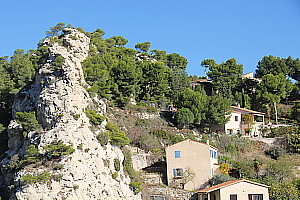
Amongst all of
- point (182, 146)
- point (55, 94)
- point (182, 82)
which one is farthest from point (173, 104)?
point (55, 94)

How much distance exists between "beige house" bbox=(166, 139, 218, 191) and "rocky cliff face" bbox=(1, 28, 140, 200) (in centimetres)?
534

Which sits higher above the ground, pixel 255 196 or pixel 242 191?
pixel 242 191

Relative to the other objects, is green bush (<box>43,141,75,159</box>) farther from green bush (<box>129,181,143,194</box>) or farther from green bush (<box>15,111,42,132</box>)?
green bush (<box>129,181,143,194</box>)

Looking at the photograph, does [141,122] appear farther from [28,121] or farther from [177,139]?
[28,121]

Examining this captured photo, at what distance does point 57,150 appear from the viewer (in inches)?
1470

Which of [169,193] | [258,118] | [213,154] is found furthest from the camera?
[258,118]

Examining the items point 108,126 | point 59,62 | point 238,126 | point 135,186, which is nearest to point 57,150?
point 108,126

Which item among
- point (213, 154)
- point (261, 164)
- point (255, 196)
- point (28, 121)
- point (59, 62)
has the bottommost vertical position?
point (255, 196)

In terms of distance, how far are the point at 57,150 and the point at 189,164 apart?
48.4 ft

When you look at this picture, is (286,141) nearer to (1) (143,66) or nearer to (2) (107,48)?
(1) (143,66)

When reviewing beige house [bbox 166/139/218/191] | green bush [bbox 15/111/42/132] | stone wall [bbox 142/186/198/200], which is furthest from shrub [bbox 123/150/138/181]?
green bush [bbox 15/111/42/132]

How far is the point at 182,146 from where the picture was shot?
44.3 metres

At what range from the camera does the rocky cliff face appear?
3609cm

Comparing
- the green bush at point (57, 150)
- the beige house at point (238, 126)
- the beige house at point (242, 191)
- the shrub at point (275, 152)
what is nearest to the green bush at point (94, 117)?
the green bush at point (57, 150)
